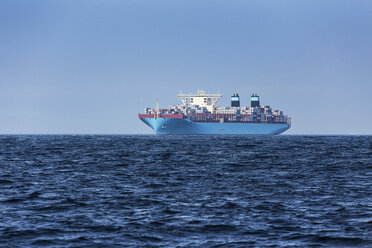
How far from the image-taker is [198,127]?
182 meters

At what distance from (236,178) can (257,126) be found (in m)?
168

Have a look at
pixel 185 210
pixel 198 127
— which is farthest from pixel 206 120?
pixel 185 210

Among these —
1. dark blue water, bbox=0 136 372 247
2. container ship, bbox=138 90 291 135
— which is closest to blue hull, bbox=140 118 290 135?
container ship, bbox=138 90 291 135

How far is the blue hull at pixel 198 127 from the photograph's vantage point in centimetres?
17500

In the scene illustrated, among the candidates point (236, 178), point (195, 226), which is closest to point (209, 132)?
point (236, 178)

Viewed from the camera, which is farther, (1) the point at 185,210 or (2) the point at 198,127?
(2) the point at 198,127

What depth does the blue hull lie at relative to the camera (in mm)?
175000

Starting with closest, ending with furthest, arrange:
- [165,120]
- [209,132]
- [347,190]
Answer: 1. [347,190]
2. [165,120]
3. [209,132]

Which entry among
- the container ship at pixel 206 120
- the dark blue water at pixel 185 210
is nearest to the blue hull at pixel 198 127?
the container ship at pixel 206 120

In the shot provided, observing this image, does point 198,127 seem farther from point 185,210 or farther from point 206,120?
point 185,210

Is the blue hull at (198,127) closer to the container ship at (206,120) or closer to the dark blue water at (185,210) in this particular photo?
the container ship at (206,120)

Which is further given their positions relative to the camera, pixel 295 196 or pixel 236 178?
pixel 236 178

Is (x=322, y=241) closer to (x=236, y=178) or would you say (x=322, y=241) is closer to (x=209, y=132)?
(x=236, y=178)

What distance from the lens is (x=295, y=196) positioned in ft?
65.8
